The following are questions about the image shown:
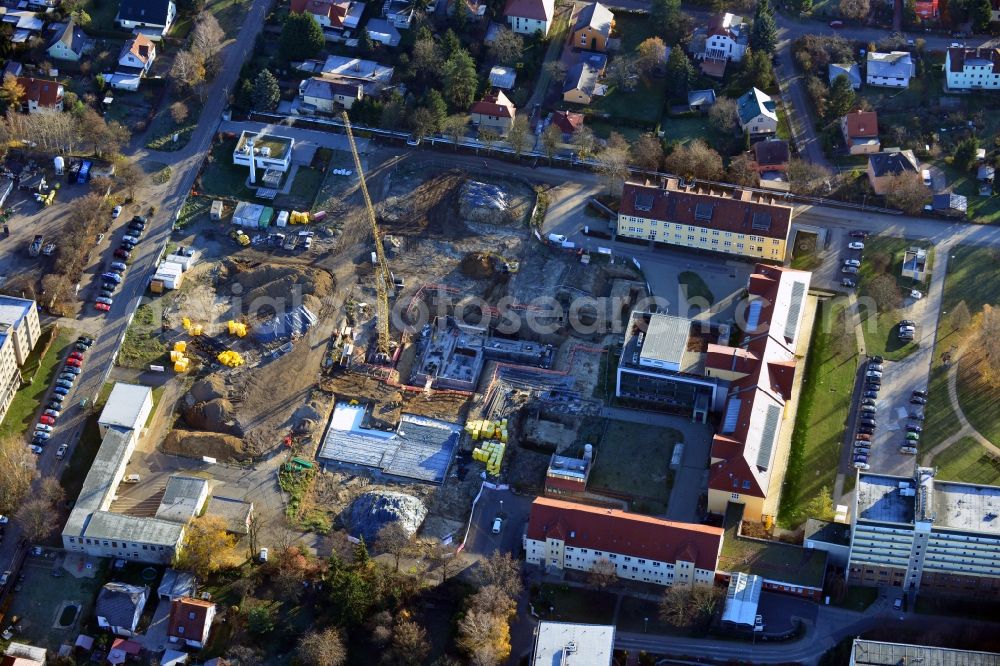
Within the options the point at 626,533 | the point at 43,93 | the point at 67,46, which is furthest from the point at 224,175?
the point at 626,533

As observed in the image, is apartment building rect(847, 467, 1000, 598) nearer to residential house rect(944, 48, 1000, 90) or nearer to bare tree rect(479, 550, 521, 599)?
bare tree rect(479, 550, 521, 599)

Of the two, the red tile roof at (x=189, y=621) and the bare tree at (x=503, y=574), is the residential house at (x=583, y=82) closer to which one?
the bare tree at (x=503, y=574)

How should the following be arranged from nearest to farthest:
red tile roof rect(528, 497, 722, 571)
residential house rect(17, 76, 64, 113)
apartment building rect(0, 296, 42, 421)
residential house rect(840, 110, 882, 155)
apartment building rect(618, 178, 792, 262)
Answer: red tile roof rect(528, 497, 722, 571), apartment building rect(0, 296, 42, 421), apartment building rect(618, 178, 792, 262), residential house rect(840, 110, 882, 155), residential house rect(17, 76, 64, 113)

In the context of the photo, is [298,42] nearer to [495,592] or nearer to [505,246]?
[505,246]

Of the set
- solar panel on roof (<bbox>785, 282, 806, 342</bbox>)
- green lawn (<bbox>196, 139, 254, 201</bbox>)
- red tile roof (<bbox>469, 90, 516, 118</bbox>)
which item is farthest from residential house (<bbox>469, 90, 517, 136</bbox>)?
solar panel on roof (<bbox>785, 282, 806, 342</bbox>)

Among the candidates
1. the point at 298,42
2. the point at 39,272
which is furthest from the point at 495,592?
the point at 298,42

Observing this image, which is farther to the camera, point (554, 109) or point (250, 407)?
point (554, 109)

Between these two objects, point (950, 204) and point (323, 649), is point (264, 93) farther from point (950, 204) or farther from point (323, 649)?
point (950, 204)
